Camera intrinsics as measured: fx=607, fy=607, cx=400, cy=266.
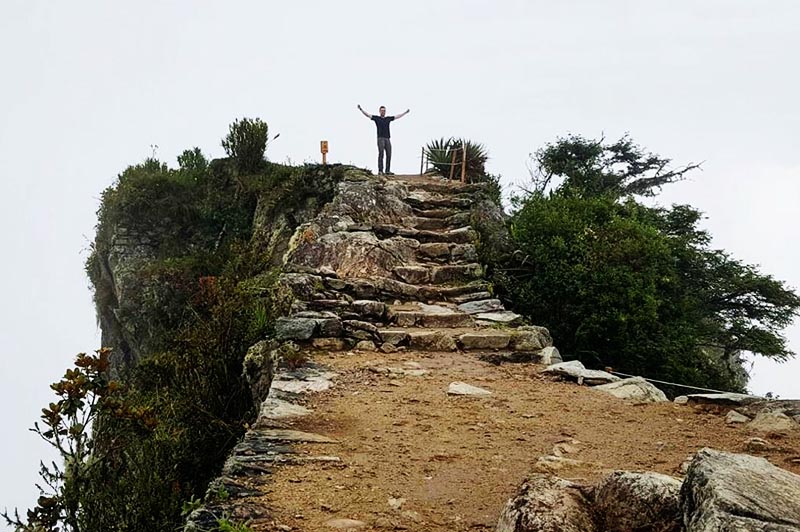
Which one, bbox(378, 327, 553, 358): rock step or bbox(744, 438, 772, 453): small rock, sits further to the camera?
bbox(378, 327, 553, 358): rock step

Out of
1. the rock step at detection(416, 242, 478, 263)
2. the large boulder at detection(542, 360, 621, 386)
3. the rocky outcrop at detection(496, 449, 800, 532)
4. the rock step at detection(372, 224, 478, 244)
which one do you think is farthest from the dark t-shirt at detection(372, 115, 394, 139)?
the rocky outcrop at detection(496, 449, 800, 532)

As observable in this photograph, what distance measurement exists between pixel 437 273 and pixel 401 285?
2.84 ft

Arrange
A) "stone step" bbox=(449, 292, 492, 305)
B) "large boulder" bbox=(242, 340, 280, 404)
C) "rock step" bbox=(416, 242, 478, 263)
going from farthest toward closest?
"rock step" bbox=(416, 242, 478, 263) → "stone step" bbox=(449, 292, 492, 305) → "large boulder" bbox=(242, 340, 280, 404)

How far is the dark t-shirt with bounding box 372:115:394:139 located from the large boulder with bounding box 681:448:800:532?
453 inches

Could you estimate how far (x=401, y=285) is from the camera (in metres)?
8.16

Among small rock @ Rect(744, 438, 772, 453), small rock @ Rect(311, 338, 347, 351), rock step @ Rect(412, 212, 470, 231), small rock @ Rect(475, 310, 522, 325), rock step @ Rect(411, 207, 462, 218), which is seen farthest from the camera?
rock step @ Rect(411, 207, 462, 218)

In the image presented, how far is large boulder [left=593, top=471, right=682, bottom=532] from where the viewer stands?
85.0 inches

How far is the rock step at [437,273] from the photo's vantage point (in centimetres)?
871

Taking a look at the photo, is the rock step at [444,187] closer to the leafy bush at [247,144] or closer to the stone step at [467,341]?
the leafy bush at [247,144]

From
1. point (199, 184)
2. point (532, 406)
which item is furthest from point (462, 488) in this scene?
point (199, 184)

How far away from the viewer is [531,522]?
2291 mm

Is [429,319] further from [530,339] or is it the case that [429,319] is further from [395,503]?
A: [395,503]

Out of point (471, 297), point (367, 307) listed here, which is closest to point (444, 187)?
point (471, 297)

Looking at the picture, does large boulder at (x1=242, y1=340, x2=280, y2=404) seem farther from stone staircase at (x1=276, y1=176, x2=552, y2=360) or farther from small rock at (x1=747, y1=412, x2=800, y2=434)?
small rock at (x1=747, y1=412, x2=800, y2=434)
